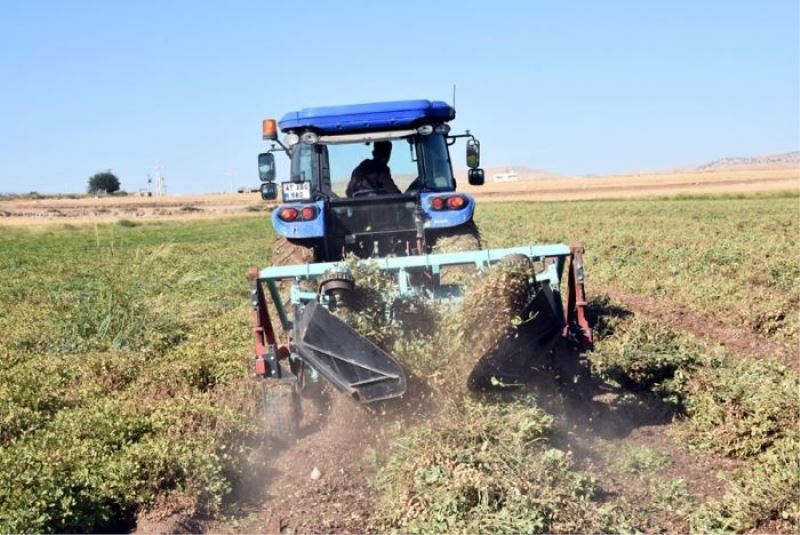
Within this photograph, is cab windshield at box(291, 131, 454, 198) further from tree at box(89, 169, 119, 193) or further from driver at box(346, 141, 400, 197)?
tree at box(89, 169, 119, 193)

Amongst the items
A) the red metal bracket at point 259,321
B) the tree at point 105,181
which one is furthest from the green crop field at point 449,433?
the tree at point 105,181

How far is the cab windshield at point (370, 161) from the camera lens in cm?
770

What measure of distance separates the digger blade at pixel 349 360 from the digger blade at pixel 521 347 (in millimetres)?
499

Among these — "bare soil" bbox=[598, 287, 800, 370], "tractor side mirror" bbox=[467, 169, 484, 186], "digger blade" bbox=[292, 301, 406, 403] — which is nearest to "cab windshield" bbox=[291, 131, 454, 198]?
"tractor side mirror" bbox=[467, 169, 484, 186]

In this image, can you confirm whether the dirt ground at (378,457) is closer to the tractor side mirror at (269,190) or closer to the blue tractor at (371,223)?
the blue tractor at (371,223)

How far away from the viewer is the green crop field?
4176mm

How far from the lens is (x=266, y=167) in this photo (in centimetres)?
802

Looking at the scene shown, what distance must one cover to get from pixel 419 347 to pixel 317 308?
65cm

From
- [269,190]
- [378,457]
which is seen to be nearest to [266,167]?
[269,190]

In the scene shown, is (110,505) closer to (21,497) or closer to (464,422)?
(21,497)

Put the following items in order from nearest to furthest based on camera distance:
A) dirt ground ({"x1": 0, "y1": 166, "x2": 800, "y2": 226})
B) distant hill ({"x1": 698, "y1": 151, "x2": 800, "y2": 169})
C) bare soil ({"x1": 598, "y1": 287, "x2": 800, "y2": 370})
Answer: bare soil ({"x1": 598, "y1": 287, "x2": 800, "y2": 370}), dirt ground ({"x1": 0, "y1": 166, "x2": 800, "y2": 226}), distant hill ({"x1": 698, "y1": 151, "x2": 800, "y2": 169})

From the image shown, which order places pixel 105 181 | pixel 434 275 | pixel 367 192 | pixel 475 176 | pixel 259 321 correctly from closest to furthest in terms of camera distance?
pixel 259 321 → pixel 434 275 → pixel 367 192 → pixel 475 176 → pixel 105 181

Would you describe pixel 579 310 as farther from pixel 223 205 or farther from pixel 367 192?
pixel 223 205

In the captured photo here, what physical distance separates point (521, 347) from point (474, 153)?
133 inches
